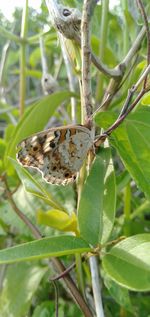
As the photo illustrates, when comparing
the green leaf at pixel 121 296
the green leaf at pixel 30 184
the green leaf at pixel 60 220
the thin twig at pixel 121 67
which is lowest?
the green leaf at pixel 121 296

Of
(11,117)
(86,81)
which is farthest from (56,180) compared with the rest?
(11,117)

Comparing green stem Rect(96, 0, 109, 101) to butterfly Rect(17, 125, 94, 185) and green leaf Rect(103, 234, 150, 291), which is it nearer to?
butterfly Rect(17, 125, 94, 185)

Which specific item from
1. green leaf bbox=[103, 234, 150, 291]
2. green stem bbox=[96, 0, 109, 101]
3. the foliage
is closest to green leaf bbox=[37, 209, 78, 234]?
the foliage

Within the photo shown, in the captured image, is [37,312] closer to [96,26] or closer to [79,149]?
[79,149]

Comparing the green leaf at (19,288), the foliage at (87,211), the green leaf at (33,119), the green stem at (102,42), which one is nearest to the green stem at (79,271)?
the foliage at (87,211)

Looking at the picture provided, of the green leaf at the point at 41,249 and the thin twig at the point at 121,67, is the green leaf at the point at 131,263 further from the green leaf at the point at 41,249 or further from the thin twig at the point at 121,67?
the thin twig at the point at 121,67

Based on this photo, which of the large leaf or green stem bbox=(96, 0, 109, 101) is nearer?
the large leaf
